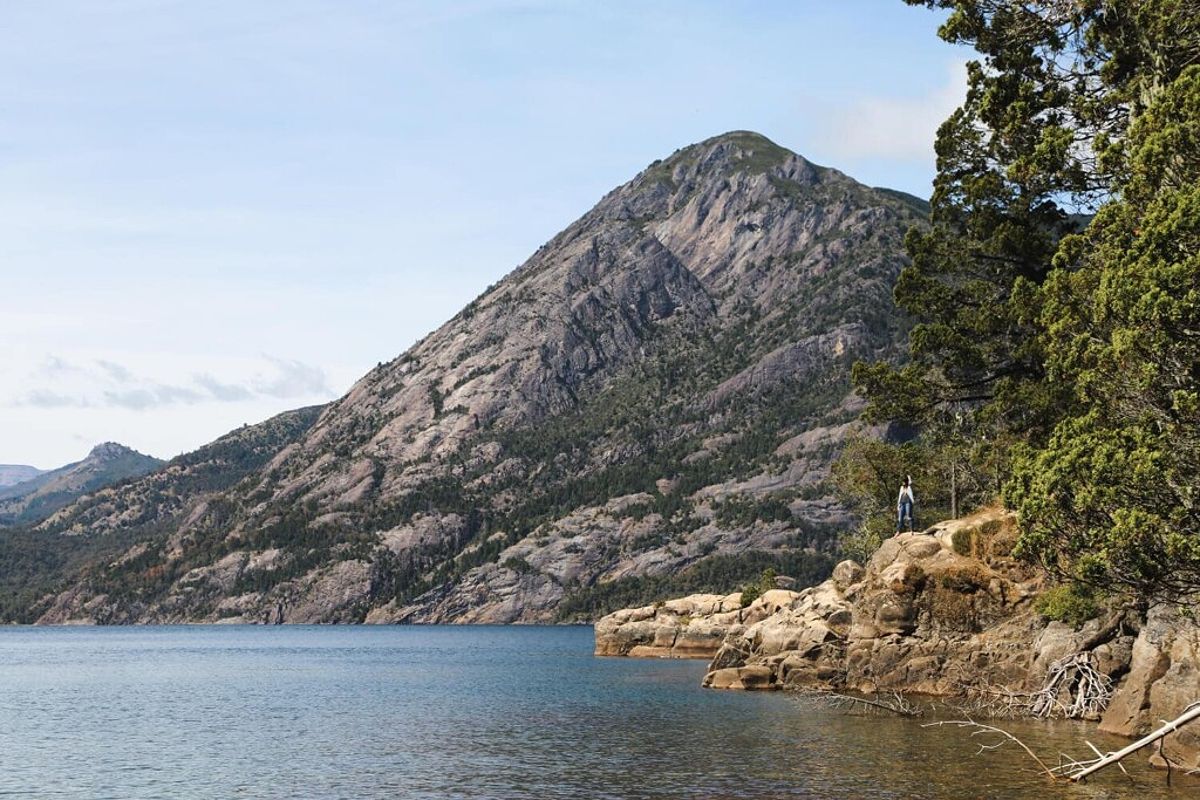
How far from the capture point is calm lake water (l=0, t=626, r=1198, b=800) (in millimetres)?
35531

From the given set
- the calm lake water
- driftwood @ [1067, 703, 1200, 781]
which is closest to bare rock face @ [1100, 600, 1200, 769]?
the calm lake water

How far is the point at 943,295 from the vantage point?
53406 millimetres

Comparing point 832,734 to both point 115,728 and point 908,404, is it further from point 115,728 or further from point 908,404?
point 115,728

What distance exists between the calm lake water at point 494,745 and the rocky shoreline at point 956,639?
109 inches

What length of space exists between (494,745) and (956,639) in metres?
22.9

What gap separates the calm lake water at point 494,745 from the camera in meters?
35.5

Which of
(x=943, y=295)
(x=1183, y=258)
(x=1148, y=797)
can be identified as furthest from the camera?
(x=943, y=295)

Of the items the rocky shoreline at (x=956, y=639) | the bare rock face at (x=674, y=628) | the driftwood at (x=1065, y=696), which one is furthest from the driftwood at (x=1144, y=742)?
the bare rock face at (x=674, y=628)

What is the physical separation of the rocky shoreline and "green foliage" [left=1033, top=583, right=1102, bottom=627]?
0.62m

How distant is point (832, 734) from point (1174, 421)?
69.8ft

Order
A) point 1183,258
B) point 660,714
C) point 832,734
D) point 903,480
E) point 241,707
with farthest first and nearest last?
point 903,480
point 241,707
point 660,714
point 832,734
point 1183,258

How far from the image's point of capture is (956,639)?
5538 centimetres

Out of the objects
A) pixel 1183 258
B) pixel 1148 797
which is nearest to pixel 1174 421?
pixel 1183 258

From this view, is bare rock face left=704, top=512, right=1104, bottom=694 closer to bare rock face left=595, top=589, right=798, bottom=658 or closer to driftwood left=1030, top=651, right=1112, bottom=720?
driftwood left=1030, top=651, right=1112, bottom=720
